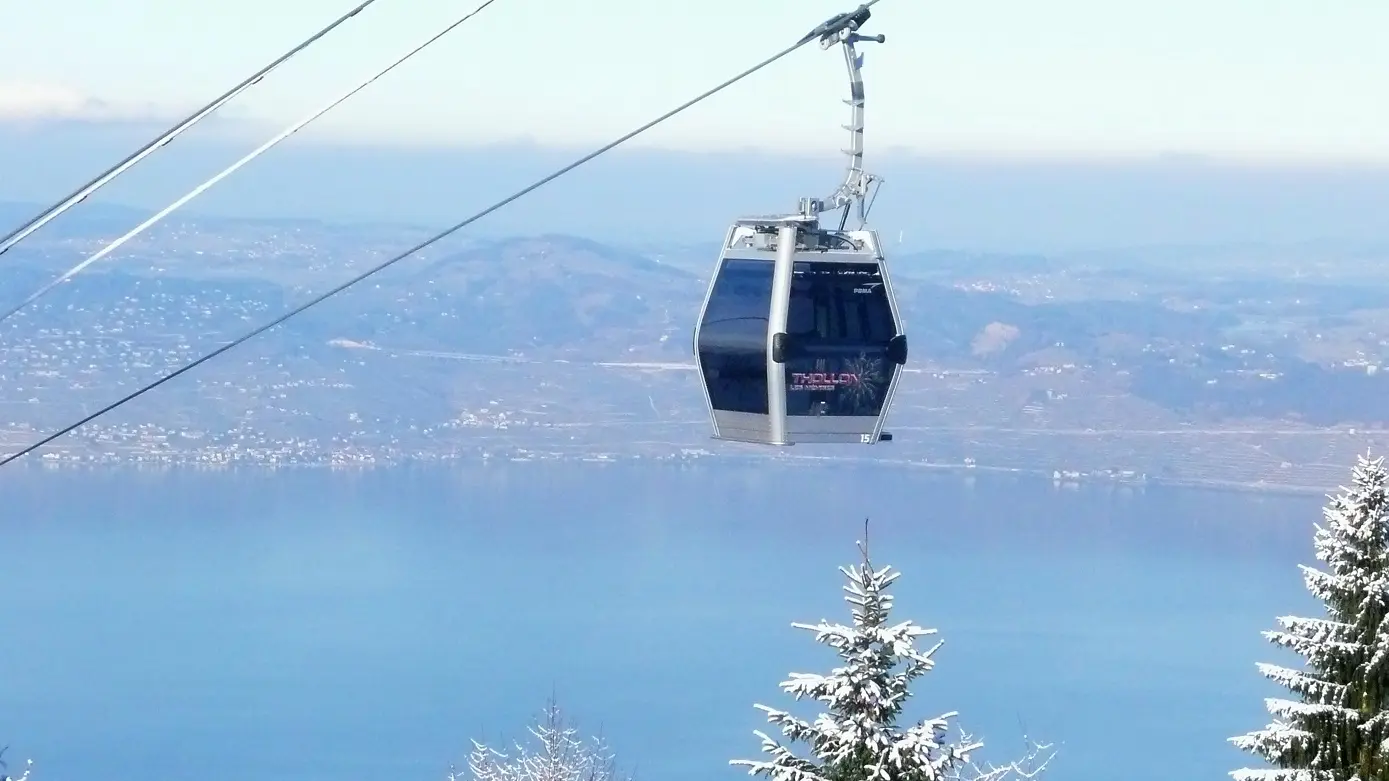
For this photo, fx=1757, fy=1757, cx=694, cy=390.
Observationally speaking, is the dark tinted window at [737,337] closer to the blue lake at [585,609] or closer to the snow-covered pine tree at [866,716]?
the snow-covered pine tree at [866,716]

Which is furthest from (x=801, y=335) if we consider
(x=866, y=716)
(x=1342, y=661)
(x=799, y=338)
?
(x=1342, y=661)

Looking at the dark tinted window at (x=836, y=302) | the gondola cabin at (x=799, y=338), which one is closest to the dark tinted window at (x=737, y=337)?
the gondola cabin at (x=799, y=338)

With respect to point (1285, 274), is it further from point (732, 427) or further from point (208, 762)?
point (732, 427)

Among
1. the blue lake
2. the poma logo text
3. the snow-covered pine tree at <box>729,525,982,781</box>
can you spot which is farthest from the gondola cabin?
the blue lake

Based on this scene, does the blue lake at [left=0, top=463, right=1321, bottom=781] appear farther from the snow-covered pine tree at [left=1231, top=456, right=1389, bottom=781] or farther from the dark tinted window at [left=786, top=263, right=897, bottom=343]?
the dark tinted window at [left=786, top=263, right=897, bottom=343]

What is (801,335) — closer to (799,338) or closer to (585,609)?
(799,338)
